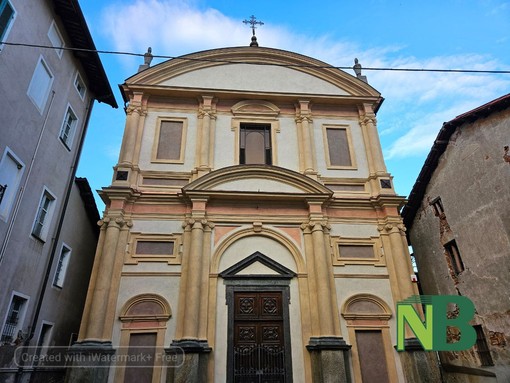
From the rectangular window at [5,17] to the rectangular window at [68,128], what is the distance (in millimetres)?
3650

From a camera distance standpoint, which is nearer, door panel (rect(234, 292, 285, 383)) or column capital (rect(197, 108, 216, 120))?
door panel (rect(234, 292, 285, 383))

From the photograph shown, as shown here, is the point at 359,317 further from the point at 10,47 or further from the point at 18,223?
the point at 10,47

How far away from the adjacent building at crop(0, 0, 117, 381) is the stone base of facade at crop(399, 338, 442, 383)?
10.4 metres

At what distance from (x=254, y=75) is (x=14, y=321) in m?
11.4

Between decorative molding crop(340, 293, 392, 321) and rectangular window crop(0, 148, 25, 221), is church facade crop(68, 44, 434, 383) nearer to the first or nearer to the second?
decorative molding crop(340, 293, 392, 321)

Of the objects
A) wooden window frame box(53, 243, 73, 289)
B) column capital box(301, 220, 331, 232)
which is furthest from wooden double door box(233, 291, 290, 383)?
wooden window frame box(53, 243, 73, 289)

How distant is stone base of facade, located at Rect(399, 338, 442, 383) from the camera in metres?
9.52

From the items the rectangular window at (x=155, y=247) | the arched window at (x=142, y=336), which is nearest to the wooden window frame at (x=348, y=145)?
the rectangular window at (x=155, y=247)

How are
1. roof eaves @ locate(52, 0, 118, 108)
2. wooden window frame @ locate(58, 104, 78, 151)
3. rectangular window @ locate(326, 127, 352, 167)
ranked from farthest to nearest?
rectangular window @ locate(326, 127, 352, 167) → wooden window frame @ locate(58, 104, 78, 151) → roof eaves @ locate(52, 0, 118, 108)

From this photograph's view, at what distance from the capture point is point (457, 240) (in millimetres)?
13961

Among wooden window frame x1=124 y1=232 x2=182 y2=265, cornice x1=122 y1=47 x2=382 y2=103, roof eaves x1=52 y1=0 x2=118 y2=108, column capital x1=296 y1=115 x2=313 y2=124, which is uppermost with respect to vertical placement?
cornice x1=122 y1=47 x2=382 y2=103

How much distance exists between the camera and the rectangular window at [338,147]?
517 inches

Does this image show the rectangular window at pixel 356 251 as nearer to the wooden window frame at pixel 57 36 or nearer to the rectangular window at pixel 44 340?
the rectangular window at pixel 44 340

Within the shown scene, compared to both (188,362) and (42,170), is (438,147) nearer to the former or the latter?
(188,362)
